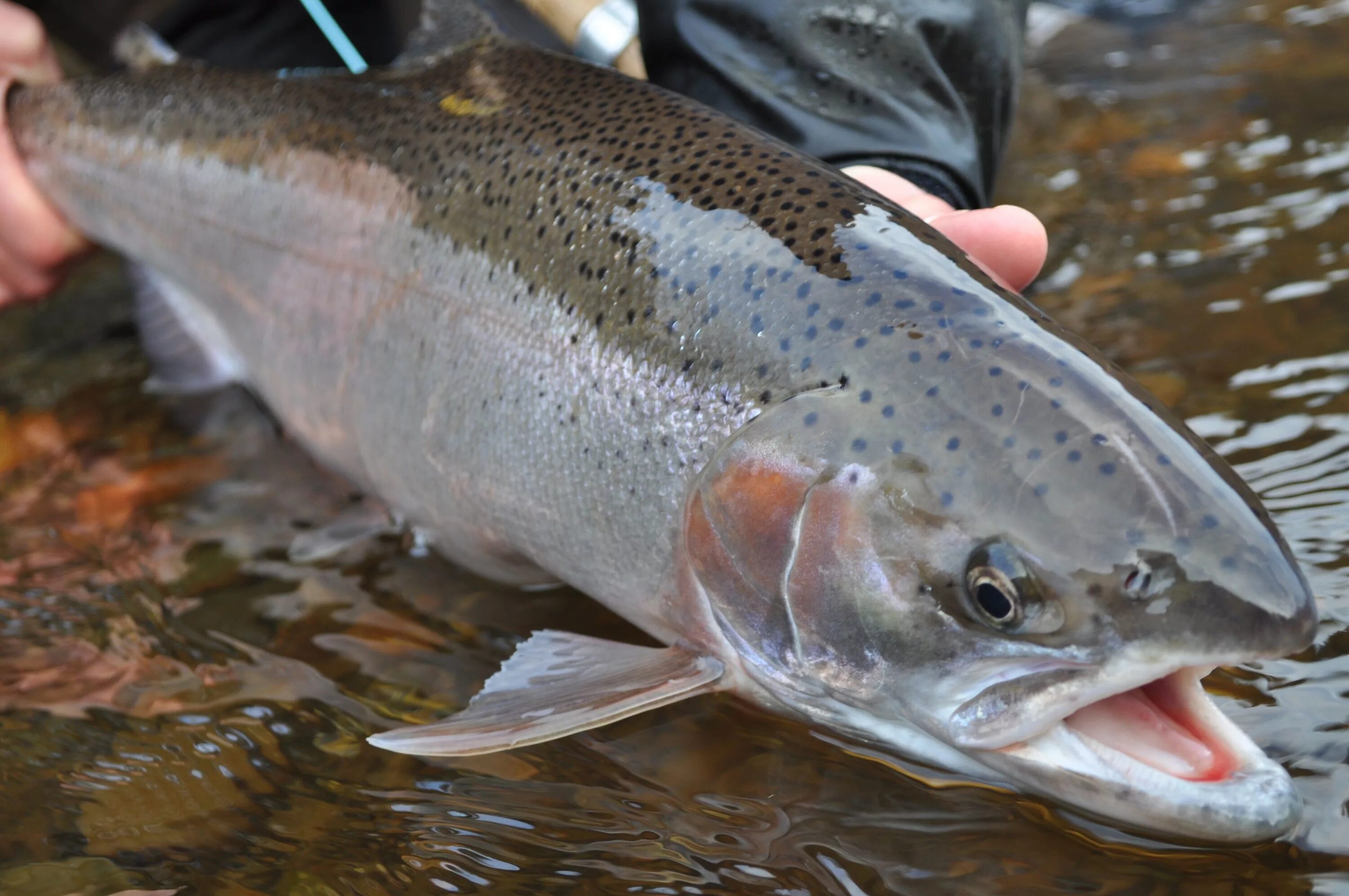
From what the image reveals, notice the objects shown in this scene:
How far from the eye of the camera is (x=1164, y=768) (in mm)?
1593

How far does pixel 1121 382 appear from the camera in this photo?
1742mm

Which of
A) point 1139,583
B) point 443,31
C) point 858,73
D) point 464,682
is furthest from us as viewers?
point 443,31

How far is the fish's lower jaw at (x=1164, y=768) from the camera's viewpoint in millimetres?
1537

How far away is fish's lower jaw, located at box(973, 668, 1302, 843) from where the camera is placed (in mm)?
1537

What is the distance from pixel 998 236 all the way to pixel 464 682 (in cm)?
139

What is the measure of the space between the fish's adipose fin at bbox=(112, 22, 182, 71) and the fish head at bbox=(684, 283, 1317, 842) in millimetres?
2788

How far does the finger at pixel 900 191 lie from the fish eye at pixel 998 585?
988 millimetres

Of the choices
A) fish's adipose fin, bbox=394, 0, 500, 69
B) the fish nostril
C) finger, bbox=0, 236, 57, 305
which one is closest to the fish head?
the fish nostril

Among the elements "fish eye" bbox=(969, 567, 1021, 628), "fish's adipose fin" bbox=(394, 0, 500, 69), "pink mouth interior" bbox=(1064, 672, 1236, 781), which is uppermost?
"fish's adipose fin" bbox=(394, 0, 500, 69)

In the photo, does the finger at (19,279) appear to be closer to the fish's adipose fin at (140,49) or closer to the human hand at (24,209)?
the human hand at (24,209)

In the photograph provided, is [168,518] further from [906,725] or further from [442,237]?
[906,725]

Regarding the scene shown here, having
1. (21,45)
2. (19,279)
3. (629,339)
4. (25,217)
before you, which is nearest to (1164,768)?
(629,339)

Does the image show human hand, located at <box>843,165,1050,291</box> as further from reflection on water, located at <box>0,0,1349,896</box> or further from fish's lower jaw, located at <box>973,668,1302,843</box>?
fish's lower jaw, located at <box>973,668,1302,843</box>

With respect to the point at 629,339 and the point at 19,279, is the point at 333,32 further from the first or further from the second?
the point at 629,339
